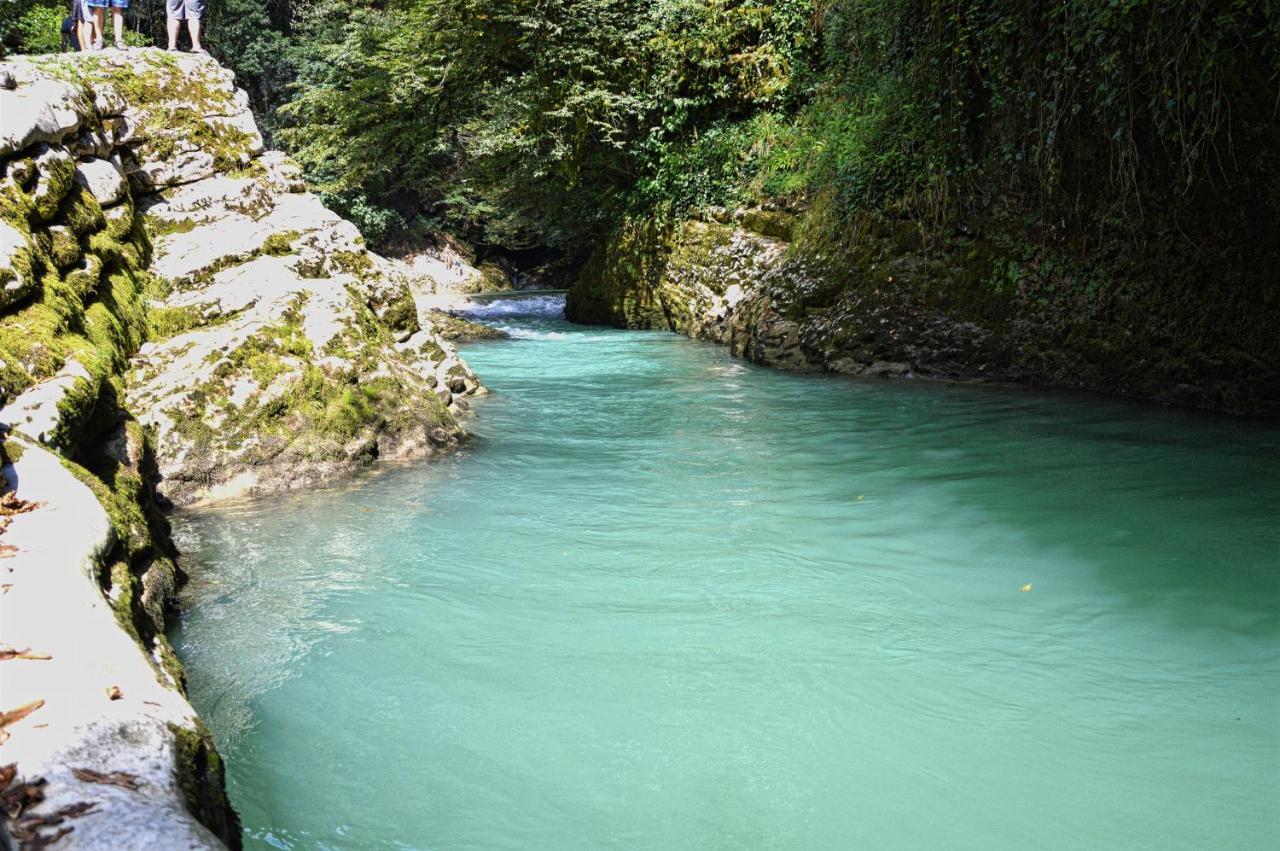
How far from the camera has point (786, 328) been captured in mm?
11414

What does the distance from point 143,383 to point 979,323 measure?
7.52 meters

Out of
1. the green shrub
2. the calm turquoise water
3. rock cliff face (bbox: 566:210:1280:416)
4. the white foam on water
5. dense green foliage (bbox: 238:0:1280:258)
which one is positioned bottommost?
the calm turquoise water

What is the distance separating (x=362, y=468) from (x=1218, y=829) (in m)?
5.11

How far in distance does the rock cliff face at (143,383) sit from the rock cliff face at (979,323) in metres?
4.09

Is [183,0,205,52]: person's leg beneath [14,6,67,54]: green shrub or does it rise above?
beneath

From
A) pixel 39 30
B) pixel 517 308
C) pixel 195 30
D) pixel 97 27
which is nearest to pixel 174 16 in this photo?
pixel 195 30

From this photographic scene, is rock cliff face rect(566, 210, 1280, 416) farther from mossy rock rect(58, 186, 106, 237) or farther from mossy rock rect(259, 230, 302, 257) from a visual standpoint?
mossy rock rect(58, 186, 106, 237)

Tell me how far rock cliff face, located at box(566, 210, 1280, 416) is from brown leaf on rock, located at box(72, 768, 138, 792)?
320 inches

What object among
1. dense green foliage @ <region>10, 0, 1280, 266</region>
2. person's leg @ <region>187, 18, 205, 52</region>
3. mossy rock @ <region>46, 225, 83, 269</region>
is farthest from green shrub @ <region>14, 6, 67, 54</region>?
mossy rock @ <region>46, 225, 83, 269</region>

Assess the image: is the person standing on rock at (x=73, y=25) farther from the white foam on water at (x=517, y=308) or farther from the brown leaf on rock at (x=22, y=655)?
the brown leaf on rock at (x=22, y=655)

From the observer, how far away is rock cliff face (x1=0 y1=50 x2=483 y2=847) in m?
2.10

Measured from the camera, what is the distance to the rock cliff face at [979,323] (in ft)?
25.6

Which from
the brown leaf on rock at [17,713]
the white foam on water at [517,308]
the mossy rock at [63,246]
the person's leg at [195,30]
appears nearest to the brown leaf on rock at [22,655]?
the brown leaf on rock at [17,713]

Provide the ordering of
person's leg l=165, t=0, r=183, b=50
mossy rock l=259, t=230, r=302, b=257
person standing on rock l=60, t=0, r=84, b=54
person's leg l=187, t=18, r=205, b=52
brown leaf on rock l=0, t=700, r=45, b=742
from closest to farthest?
brown leaf on rock l=0, t=700, r=45, b=742 → mossy rock l=259, t=230, r=302, b=257 → person's leg l=187, t=18, r=205, b=52 → person's leg l=165, t=0, r=183, b=50 → person standing on rock l=60, t=0, r=84, b=54
